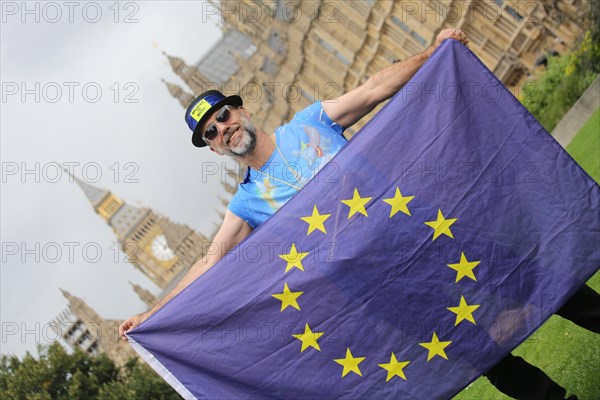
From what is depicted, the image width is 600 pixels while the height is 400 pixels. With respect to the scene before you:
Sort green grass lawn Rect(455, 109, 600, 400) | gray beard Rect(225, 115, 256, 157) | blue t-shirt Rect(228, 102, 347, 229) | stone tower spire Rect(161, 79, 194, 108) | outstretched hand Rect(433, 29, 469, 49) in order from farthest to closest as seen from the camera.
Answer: stone tower spire Rect(161, 79, 194, 108), green grass lawn Rect(455, 109, 600, 400), blue t-shirt Rect(228, 102, 347, 229), gray beard Rect(225, 115, 256, 157), outstretched hand Rect(433, 29, 469, 49)

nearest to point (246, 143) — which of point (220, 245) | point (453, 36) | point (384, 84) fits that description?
point (220, 245)

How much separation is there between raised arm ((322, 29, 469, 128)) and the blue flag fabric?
0.09 m

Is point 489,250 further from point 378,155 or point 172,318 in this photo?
point 172,318

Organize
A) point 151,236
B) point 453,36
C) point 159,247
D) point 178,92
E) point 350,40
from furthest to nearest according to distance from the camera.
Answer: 1. point 151,236
2. point 159,247
3. point 178,92
4. point 350,40
5. point 453,36

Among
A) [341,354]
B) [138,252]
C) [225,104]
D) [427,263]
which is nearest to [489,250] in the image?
[427,263]

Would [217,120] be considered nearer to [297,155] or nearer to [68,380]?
[297,155]

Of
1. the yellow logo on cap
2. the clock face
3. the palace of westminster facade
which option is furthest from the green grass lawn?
the clock face

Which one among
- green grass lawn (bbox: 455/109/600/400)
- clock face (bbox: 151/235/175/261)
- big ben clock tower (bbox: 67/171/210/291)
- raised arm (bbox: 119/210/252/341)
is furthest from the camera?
clock face (bbox: 151/235/175/261)

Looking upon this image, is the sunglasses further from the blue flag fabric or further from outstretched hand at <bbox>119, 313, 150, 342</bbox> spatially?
outstretched hand at <bbox>119, 313, 150, 342</bbox>

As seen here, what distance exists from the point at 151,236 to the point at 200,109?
6255 inches

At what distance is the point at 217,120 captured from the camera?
625 centimetres

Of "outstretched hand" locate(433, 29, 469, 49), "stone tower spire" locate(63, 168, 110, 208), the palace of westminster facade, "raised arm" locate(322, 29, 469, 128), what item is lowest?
"stone tower spire" locate(63, 168, 110, 208)

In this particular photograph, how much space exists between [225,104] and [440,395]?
251 cm

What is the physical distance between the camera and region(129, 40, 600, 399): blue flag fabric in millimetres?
5945
